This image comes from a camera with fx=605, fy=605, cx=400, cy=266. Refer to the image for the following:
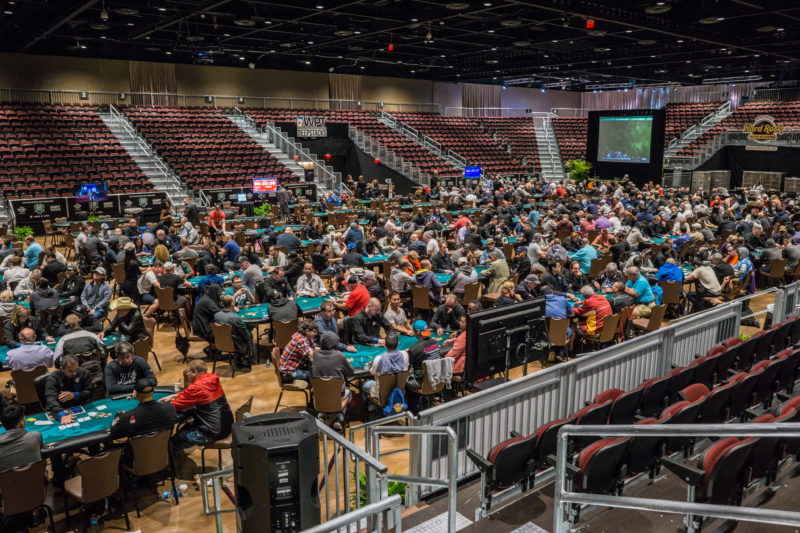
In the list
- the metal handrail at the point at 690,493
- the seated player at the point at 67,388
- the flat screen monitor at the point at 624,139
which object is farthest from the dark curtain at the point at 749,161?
the seated player at the point at 67,388

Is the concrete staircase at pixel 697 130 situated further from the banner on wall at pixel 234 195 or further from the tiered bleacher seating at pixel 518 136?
the banner on wall at pixel 234 195

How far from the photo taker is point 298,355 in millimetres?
7285

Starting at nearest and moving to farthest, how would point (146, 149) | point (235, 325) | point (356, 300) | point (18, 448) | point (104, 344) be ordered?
point (18, 448) < point (104, 344) < point (235, 325) < point (356, 300) < point (146, 149)

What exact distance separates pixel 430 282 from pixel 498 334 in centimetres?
492

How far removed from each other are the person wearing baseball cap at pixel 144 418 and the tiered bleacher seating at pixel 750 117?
3036 cm

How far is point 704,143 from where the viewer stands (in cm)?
3011

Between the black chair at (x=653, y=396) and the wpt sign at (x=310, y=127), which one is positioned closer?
the black chair at (x=653, y=396)

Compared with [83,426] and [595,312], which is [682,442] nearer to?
[595,312]

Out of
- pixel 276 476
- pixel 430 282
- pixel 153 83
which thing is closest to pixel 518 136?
pixel 153 83

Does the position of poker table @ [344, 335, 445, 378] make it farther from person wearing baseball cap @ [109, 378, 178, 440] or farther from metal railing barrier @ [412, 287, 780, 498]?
person wearing baseball cap @ [109, 378, 178, 440]

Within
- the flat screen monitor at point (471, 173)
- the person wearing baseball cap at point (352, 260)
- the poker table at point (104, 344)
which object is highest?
the flat screen monitor at point (471, 173)

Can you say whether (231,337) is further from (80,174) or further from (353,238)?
(80,174)

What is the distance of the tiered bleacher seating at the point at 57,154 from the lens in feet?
63.3

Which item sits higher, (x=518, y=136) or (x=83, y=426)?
(x=518, y=136)
